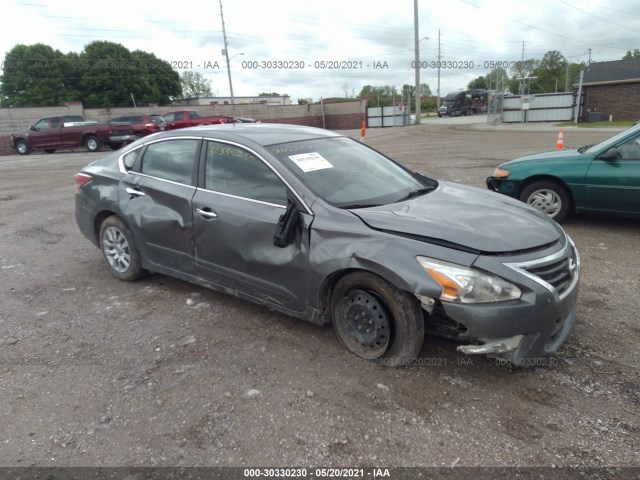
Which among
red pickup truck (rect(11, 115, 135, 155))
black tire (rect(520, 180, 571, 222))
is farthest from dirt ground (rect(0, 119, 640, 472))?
red pickup truck (rect(11, 115, 135, 155))

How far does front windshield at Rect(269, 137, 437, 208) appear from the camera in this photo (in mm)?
3496

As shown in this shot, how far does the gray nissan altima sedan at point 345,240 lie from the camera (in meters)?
2.77

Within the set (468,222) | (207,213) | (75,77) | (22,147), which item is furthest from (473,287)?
(75,77)

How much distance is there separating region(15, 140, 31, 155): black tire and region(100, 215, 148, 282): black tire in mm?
22680

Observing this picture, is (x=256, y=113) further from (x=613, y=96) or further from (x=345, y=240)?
(x=345, y=240)

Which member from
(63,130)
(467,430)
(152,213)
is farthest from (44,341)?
(63,130)

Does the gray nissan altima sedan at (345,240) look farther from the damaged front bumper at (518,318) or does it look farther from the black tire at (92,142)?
the black tire at (92,142)

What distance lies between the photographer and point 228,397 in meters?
2.94

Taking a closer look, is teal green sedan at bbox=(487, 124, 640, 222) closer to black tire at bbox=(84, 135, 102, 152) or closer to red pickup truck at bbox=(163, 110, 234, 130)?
red pickup truck at bbox=(163, 110, 234, 130)

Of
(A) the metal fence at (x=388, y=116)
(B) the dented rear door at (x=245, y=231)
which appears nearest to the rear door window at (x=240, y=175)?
(B) the dented rear door at (x=245, y=231)

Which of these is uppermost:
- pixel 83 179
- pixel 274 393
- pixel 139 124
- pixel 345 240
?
pixel 139 124

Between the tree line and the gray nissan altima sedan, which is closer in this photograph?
the gray nissan altima sedan

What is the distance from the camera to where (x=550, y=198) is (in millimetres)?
6180

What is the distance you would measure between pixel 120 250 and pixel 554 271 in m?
4.00
